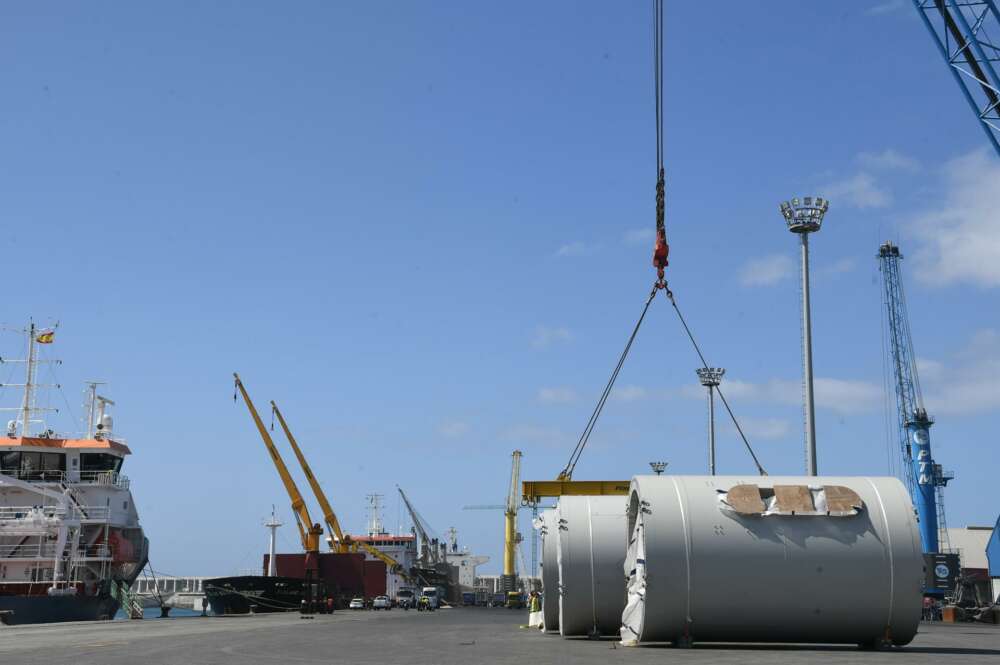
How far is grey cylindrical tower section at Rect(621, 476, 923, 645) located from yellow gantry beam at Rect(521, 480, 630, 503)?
15802 millimetres

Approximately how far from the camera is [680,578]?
79.4ft

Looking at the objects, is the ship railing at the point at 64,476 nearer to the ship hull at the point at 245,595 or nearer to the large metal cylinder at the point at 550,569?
the ship hull at the point at 245,595

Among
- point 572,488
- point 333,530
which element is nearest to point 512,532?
point 333,530

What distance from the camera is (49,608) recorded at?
51969mm

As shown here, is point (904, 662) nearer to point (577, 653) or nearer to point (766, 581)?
point (766, 581)

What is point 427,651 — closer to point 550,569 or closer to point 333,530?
point 550,569

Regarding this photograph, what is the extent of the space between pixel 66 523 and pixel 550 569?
34742mm

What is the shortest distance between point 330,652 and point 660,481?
8.90 metres

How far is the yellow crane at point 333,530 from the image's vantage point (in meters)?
110

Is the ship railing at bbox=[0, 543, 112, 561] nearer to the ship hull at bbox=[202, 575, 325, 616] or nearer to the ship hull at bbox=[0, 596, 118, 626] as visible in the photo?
the ship hull at bbox=[0, 596, 118, 626]

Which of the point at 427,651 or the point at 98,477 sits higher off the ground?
the point at 98,477

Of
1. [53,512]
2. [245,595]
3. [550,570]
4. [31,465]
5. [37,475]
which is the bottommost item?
[245,595]

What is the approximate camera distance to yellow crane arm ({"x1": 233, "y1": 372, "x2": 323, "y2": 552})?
103 metres

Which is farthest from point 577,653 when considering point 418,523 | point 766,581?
point 418,523
